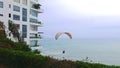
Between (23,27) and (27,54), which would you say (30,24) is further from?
(27,54)

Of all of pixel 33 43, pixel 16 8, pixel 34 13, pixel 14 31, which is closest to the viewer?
pixel 14 31

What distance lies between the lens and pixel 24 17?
55625 millimetres

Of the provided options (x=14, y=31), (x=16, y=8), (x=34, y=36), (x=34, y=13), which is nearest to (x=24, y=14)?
(x=16, y=8)

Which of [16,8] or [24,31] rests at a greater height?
[16,8]

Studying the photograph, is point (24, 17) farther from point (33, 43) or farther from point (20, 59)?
point (20, 59)

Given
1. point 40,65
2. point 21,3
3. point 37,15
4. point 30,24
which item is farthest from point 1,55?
point 37,15

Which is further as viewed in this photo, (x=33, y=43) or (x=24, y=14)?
(x=33, y=43)

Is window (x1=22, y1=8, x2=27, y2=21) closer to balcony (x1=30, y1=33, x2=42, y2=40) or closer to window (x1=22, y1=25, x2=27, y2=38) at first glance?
window (x1=22, y1=25, x2=27, y2=38)

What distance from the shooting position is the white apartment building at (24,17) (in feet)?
156

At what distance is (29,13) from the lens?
58000 millimetres

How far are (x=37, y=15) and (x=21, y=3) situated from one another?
9.37 meters

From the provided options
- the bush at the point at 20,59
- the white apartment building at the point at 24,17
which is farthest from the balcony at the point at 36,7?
the bush at the point at 20,59

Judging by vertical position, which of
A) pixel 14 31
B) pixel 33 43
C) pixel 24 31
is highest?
pixel 24 31

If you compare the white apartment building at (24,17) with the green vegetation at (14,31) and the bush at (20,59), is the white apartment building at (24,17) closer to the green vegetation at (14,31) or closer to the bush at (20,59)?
the green vegetation at (14,31)
